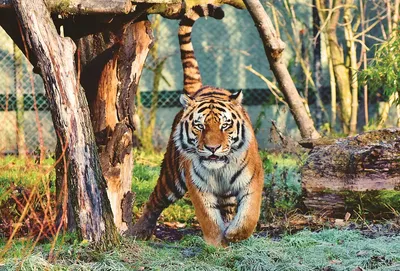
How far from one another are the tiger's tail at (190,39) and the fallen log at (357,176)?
3.78ft

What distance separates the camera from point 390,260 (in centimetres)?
521

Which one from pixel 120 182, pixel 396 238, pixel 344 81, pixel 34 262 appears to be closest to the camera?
pixel 34 262

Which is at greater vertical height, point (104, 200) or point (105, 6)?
point (105, 6)

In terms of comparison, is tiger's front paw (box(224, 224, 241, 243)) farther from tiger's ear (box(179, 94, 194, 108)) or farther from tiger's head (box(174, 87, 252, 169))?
tiger's ear (box(179, 94, 194, 108))

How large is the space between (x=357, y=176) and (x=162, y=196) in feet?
5.14

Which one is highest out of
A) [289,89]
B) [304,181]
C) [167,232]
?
[289,89]

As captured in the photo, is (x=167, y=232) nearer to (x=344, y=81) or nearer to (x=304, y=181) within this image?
(x=304, y=181)

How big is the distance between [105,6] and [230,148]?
130cm

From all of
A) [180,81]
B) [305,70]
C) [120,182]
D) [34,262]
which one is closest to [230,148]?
[120,182]

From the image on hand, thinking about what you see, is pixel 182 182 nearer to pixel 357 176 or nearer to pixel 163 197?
pixel 163 197

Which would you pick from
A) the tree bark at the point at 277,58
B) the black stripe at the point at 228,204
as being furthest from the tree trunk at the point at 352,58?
the black stripe at the point at 228,204

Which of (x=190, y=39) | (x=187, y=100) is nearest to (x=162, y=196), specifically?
(x=187, y=100)

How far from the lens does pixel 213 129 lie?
19.2 ft

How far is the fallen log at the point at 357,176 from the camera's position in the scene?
6726 mm
